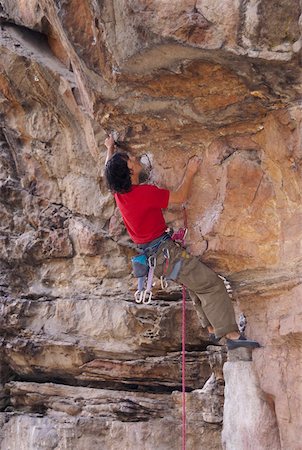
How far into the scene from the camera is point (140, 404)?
699 centimetres

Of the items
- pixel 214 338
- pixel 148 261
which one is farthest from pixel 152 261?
pixel 214 338

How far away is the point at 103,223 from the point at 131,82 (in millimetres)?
2866

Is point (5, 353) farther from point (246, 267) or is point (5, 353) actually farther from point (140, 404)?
point (246, 267)

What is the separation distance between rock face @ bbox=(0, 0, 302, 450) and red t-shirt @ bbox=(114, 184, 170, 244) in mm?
368

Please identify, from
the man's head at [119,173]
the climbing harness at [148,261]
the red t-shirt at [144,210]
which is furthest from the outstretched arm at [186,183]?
the man's head at [119,173]

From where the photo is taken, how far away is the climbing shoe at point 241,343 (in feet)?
16.9

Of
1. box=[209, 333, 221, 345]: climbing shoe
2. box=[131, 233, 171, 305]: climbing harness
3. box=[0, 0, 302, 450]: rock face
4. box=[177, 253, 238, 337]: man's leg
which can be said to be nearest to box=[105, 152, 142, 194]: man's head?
box=[0, 0, 302, 450]: rock face

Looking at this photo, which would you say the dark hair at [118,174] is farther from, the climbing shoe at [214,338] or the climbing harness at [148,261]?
the climbing shoe at [214,338]

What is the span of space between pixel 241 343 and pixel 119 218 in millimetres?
2400

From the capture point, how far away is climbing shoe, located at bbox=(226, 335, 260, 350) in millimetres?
5141

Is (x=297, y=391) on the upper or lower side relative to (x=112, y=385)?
lower

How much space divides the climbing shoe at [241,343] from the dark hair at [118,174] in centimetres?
153

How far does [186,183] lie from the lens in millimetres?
5141

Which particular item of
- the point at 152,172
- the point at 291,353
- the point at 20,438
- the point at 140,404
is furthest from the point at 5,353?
the point at 291,353
